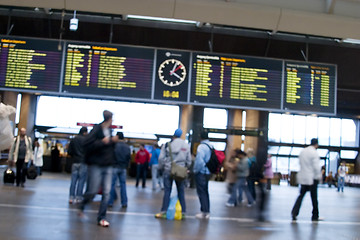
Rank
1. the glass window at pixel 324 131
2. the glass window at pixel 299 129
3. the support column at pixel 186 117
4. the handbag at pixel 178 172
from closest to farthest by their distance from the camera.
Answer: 1. the handbag at pixel 178 172
2. the support column at pixel 186 117
3. the glass window at pixel 299 129
4. the glass window at pixel 324 131

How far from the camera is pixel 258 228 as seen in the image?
620cm

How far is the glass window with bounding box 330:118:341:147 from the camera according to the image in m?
31.7

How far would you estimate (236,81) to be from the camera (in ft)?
33.1

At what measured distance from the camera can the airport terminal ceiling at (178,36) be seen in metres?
11.4

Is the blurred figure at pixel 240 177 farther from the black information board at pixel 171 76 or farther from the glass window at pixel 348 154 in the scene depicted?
the glass window at pixel 348 154

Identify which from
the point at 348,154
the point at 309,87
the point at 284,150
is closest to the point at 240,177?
the point at 309,87

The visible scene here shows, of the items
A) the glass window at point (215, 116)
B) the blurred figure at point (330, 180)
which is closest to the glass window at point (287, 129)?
the blurred figure at point (330, 180)

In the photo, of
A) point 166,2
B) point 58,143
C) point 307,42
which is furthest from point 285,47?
point 58,143

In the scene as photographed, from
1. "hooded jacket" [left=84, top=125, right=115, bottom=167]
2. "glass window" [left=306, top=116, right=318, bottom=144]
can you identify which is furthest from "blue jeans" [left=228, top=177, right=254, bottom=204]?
"glass window" [left=306, top=116, right=318, bottom=144]

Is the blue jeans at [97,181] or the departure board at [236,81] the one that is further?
the departure board at [236,81]

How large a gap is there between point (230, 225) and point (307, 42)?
7.36m

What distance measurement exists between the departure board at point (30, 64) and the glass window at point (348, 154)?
27594 millimetres

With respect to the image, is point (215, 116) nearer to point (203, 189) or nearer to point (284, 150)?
point (284, 150)

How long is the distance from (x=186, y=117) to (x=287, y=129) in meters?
10.7
